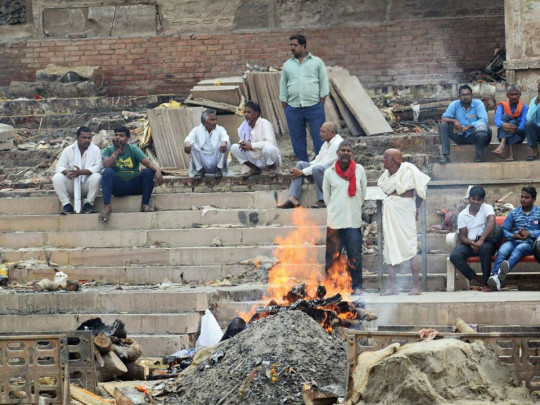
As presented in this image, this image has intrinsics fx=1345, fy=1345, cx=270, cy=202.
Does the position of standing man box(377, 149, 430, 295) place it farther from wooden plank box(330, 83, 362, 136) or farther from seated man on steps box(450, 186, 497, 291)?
wooden plank box(330, 83, 362, 136)

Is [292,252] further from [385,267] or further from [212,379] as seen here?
[212,379]

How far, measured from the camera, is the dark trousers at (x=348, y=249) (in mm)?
14797

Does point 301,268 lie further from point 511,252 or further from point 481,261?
point 511,252

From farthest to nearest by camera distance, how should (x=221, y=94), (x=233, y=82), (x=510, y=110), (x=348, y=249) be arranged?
(x=233, y=82)
(x=221, y=94)
(x=510, y=110)
(x=348, y=249)

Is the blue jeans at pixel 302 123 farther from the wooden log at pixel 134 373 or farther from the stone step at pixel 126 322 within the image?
the wooden log at pixel 134 373

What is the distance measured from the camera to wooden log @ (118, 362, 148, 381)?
42.6ft

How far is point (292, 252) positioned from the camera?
15.7m

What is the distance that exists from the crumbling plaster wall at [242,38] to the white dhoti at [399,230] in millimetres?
6341

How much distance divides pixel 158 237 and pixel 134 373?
356cm

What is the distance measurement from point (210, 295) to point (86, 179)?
328cm

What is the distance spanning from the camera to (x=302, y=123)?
17797 mm

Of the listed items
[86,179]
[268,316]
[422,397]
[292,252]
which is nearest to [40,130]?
[86,179]

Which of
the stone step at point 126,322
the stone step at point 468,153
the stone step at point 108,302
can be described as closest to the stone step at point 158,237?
the stone step at point 108,302

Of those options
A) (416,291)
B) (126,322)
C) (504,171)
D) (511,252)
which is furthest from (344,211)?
(504,171)
